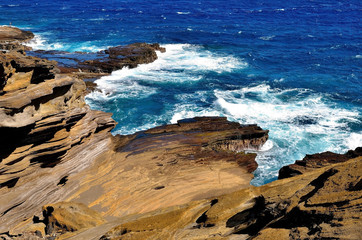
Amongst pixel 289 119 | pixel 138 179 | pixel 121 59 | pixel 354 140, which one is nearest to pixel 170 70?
pixel 121 59

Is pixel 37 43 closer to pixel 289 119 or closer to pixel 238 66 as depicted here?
pixel 238 66

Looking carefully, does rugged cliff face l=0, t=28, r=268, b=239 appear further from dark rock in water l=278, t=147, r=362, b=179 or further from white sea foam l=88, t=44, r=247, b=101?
white sea foam l=88, t=44, r=247, b=101

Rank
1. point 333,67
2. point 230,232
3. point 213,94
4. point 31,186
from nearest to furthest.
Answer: point 230,232, point 31,186, point 213,94, point 333,67

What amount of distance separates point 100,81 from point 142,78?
5529 mm

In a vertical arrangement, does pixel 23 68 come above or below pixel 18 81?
above

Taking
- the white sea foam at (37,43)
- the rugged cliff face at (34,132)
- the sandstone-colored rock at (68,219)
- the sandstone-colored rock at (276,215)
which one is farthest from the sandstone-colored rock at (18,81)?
the white sea foam at (37,43)

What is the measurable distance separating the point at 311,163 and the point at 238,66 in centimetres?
3216

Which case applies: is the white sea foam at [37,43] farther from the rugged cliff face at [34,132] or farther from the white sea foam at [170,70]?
the rugged cliff face at [34,132]

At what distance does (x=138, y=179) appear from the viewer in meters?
18.6

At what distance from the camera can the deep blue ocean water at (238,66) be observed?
3164 cm

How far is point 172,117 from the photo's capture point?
32.2 meters

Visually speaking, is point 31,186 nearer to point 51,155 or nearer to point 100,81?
point 51,155

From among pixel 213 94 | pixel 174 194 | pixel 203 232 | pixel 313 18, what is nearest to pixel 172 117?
pixel 213 94

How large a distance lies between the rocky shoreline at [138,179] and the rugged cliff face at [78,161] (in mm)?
56
